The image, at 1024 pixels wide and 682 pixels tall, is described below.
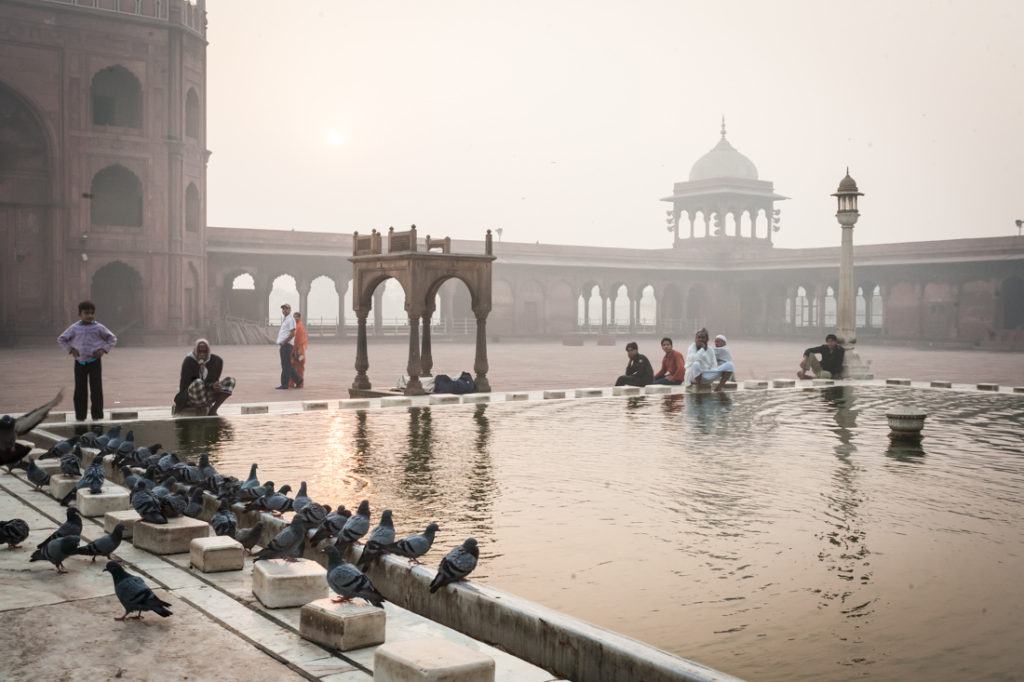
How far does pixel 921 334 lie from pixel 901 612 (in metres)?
33.8

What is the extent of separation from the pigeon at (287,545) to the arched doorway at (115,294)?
27702 mm

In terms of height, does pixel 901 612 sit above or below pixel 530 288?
below

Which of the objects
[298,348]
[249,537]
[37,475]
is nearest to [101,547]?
[249,537]

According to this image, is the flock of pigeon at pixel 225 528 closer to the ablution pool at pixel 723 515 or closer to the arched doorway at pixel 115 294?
the ablution pool at pixel 723 515

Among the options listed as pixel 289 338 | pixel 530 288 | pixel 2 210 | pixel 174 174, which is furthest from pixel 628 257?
pixel 289 338

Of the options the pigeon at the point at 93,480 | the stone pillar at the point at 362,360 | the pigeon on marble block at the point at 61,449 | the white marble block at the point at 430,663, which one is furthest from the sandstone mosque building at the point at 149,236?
the white marble block at the point at 430,663

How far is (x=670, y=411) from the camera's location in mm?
11148

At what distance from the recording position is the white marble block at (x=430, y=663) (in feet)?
9.27

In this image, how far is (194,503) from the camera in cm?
503

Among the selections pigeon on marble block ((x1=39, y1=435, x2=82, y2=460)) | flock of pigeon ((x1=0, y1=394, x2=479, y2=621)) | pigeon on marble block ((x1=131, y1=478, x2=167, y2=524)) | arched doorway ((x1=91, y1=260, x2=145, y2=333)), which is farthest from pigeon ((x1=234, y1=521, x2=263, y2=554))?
arched doorway ((x1=91, y1=260, x2=145, y2=333))

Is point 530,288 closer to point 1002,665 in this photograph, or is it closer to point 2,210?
point 2,210

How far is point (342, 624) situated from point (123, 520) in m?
1.97

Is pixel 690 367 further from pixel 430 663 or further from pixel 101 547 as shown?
pixel 430 663

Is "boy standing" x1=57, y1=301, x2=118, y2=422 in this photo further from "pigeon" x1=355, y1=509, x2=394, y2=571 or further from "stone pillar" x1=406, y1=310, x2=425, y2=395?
"pigeon" x1=355, y1=509, x2=394, y2=571
